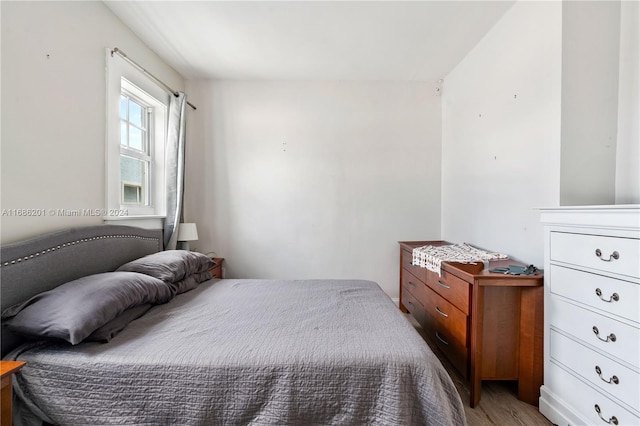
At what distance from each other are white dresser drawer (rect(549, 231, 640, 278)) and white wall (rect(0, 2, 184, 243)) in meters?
2.83

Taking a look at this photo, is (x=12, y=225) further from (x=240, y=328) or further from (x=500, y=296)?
(x=500, y=296)

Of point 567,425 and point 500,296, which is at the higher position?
point 500,296

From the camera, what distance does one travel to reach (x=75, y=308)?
44.1 inches

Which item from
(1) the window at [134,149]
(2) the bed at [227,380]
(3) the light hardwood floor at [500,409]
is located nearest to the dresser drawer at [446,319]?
(3) the light hardwood floor at [500,409]

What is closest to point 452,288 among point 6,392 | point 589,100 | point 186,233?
point 589,100

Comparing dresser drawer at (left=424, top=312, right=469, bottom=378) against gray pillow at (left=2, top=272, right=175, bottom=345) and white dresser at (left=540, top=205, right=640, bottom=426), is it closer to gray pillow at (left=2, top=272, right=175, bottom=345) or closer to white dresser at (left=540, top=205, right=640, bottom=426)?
white dresser at (left=540, top=205, right=640, bottom=426)

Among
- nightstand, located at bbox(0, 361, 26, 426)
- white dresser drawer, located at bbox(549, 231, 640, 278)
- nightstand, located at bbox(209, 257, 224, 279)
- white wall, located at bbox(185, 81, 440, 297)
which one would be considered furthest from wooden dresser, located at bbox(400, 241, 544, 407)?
nightstand, located at bbox(209, 257, 224, 279)

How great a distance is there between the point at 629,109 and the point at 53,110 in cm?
332

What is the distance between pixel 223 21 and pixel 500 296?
9.12 feet

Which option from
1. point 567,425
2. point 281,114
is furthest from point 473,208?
point 281,114

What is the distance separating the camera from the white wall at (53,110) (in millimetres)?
1297

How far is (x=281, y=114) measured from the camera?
2996mm

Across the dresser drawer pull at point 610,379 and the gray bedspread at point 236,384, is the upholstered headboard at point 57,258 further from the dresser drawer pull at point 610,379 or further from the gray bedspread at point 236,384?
the dresser drawer pull at point 610,379

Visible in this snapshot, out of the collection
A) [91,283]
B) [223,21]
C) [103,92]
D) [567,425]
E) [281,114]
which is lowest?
[567,425]
